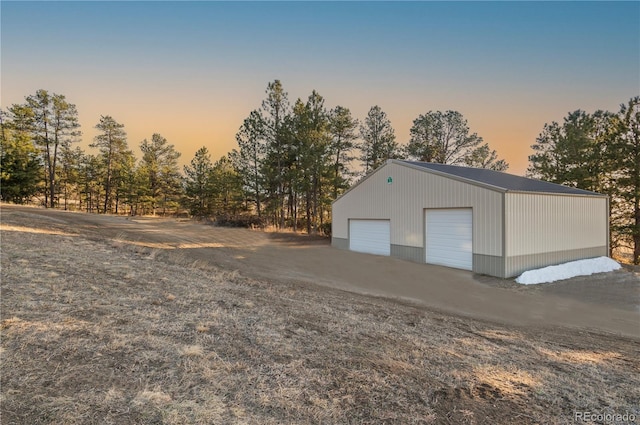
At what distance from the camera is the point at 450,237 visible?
11.2 m

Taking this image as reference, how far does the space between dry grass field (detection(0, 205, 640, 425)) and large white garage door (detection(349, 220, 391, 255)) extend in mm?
8271

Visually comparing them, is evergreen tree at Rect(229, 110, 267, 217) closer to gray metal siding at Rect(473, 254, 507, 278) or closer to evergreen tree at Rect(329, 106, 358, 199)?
evergreen tree at Rect(329, 106, 358, 199)

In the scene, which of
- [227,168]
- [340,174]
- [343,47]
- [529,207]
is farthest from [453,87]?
[227,168]

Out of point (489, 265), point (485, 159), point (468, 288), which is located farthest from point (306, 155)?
point (485, 159)

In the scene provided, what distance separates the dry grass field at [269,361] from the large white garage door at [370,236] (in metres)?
8.27

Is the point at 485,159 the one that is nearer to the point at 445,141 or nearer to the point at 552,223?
the point at 445,141

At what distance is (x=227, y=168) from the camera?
3478cm

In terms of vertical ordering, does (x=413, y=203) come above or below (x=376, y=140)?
below

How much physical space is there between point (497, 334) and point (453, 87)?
44.7 feet

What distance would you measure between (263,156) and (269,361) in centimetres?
2298

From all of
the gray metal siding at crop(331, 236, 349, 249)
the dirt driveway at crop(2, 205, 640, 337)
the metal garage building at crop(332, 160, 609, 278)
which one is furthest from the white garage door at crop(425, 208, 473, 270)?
the gray metal siding at crop(331, 236, 349, 249)

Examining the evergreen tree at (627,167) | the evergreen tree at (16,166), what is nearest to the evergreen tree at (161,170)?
the evergreen tree at (16,166)

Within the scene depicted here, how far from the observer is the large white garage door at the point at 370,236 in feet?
45.7

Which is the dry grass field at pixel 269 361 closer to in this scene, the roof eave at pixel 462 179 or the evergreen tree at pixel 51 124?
the roof eave at pixel 462 179
